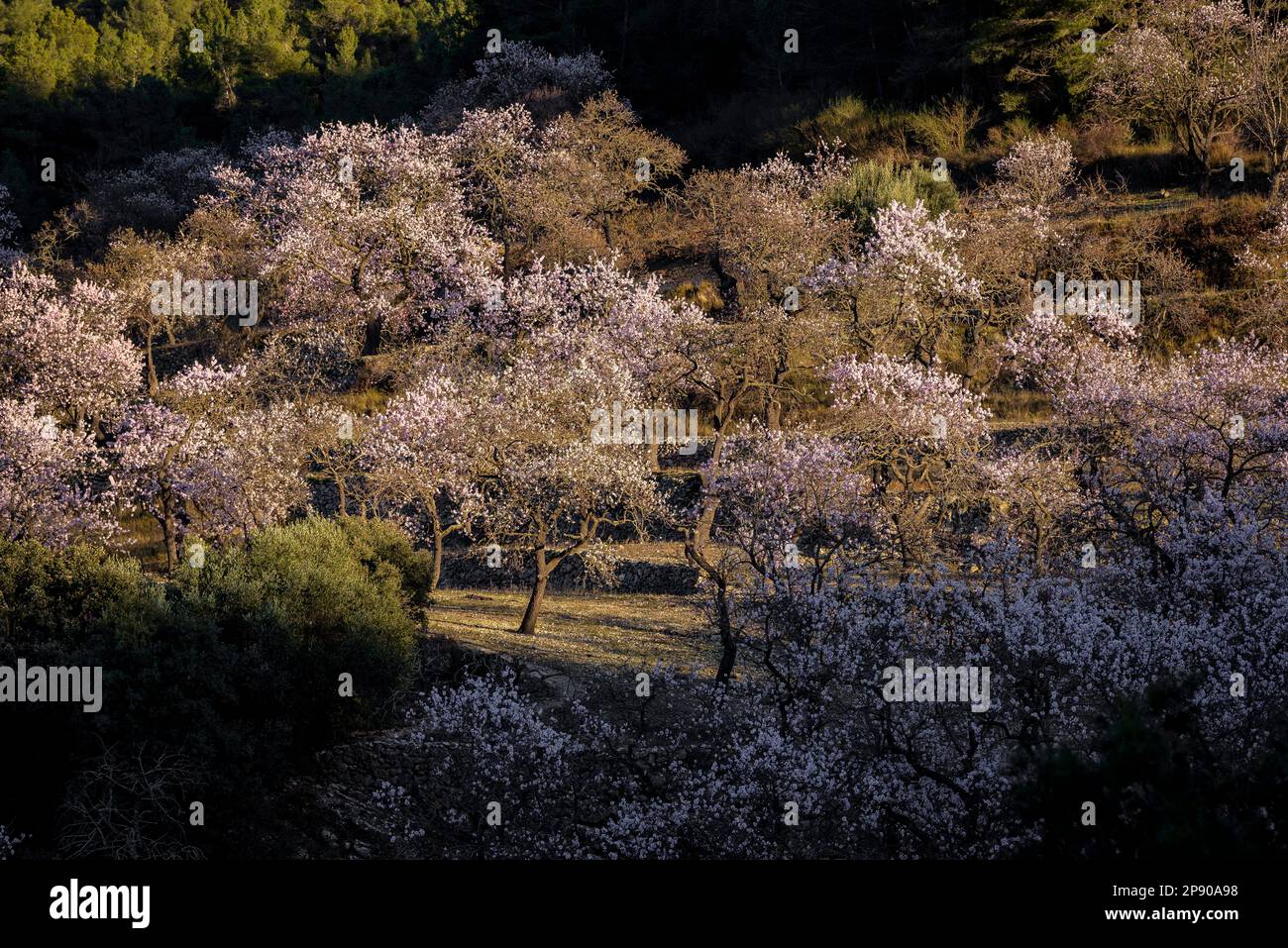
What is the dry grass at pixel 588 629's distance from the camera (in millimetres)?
21031

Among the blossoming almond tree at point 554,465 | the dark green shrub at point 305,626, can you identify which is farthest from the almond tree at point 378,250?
the dark green shrub at point 305,626

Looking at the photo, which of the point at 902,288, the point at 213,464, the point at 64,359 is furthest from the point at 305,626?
the point at 64,359

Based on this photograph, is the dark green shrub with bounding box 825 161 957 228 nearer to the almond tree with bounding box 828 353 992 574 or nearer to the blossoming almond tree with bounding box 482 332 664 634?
the almond tree with bounding box 828 353 992 574

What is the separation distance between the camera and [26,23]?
8431 centimetres

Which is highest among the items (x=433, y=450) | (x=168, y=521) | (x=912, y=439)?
(x=912, y=439)

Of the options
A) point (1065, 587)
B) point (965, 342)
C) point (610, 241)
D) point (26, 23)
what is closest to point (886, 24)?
point (610, 241)

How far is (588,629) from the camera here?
2341cm

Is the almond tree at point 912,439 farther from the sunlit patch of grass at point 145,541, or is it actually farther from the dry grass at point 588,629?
the sunlit patch of grass at point 145,541

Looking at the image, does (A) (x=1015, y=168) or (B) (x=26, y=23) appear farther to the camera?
(B) (x=26, y=23)

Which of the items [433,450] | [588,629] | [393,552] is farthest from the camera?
[433,450]

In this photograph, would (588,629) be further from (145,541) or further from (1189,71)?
(1189,71)

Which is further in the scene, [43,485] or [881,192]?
[881,192]
